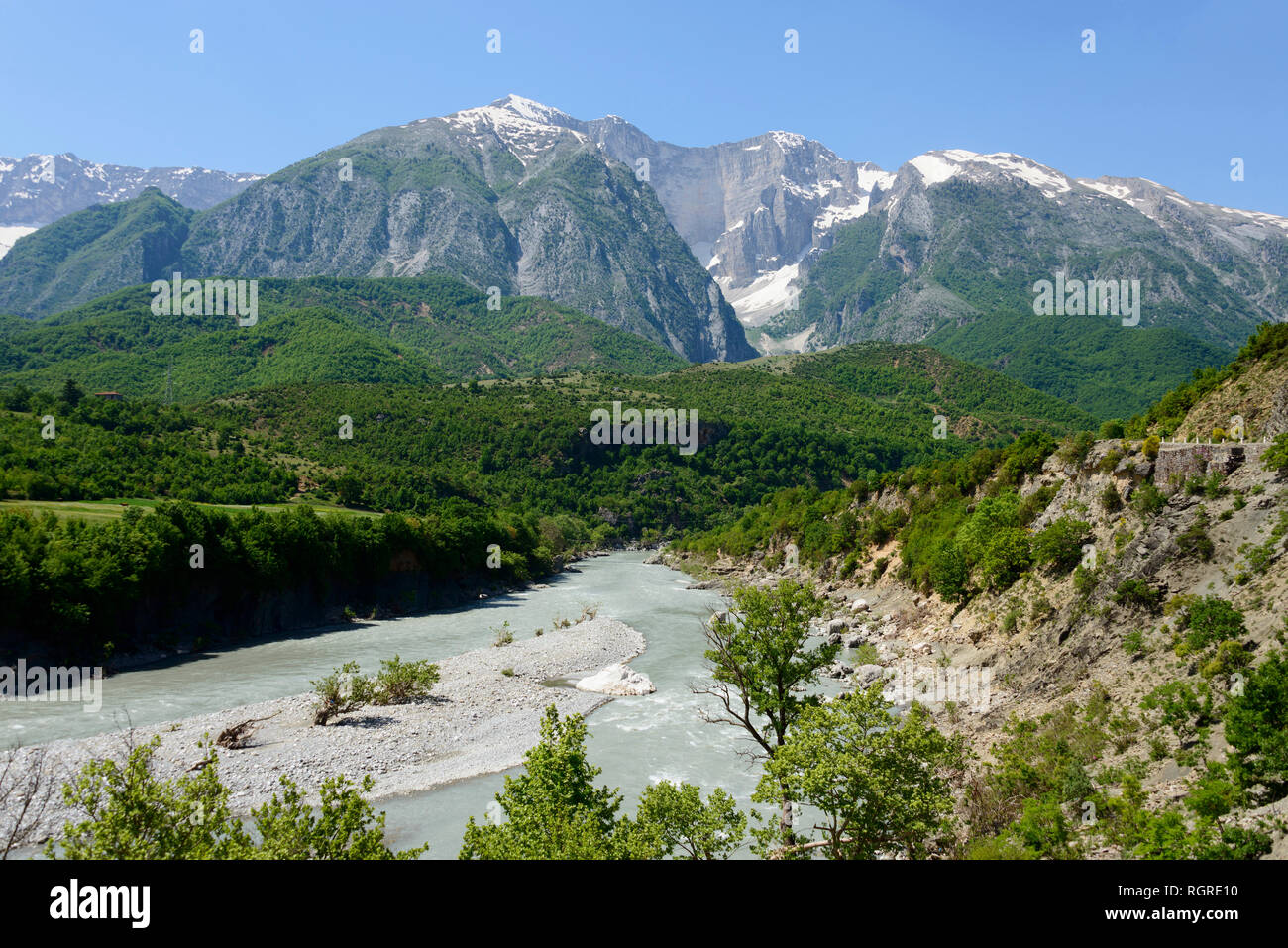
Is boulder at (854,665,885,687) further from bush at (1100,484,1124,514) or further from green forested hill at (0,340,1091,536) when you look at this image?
green forested hill at (0,340,1091,536)

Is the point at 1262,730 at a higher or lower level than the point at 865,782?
higher

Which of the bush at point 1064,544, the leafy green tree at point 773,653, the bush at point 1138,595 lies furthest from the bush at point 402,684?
the bush at point 1064,544

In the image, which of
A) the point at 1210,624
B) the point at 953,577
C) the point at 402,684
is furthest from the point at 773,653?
the point at 953,577

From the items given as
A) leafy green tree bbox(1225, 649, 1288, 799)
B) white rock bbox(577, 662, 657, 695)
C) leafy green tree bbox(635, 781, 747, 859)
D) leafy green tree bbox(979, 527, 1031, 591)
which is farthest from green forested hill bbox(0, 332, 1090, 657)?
leafy green tree bbox(1225, 649, 1288, 799)

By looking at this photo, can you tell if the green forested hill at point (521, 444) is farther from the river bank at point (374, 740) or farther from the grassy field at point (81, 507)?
the river bank at point (374, 740)

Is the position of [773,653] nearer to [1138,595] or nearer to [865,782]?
[865,782]
